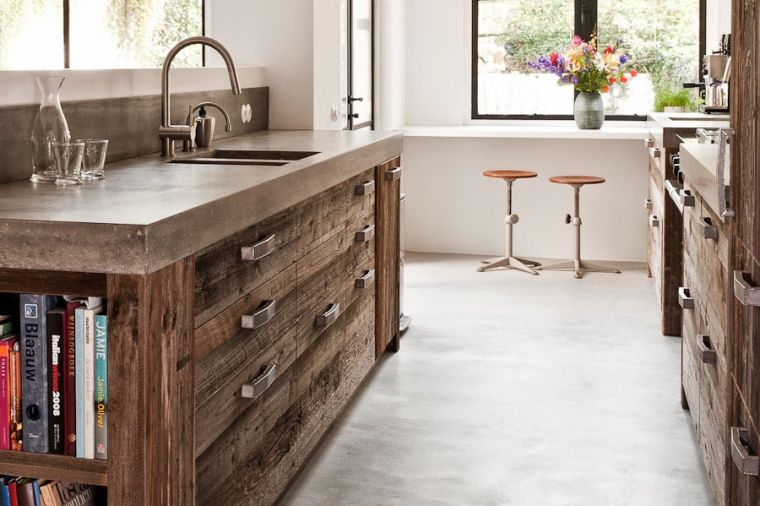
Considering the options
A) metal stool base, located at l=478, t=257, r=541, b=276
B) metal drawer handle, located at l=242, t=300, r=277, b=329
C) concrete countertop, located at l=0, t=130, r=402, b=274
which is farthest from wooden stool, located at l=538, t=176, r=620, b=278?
metal drawer handle, located at l=242, t=300, r=277, b=329

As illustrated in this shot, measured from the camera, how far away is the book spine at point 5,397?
6.40 feet

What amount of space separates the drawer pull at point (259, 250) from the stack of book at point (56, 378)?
0.49 m

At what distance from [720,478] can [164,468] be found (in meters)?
1.47

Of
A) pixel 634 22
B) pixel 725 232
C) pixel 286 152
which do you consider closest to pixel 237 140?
pixel 286 152

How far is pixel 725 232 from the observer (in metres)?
2.55

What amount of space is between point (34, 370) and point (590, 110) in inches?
208

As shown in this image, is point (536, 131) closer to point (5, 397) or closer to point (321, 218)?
point (321, 218)

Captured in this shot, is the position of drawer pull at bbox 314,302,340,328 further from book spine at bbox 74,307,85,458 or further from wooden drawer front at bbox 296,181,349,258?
book spine at bbox 74,307,85,458

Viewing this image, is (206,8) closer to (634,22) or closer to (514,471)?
(514,471)

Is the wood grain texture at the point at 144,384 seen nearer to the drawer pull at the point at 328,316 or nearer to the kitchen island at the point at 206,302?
the kitchen island at the point at 206,302

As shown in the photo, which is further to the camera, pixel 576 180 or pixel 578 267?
pixel 578 267

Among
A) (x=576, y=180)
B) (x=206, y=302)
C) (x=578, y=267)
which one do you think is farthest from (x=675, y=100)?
(x=206, y=302)

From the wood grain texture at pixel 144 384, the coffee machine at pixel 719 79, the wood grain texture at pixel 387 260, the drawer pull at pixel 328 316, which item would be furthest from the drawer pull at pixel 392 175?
the wood grain texture at pixel 144 384

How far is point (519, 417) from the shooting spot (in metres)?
3.68
